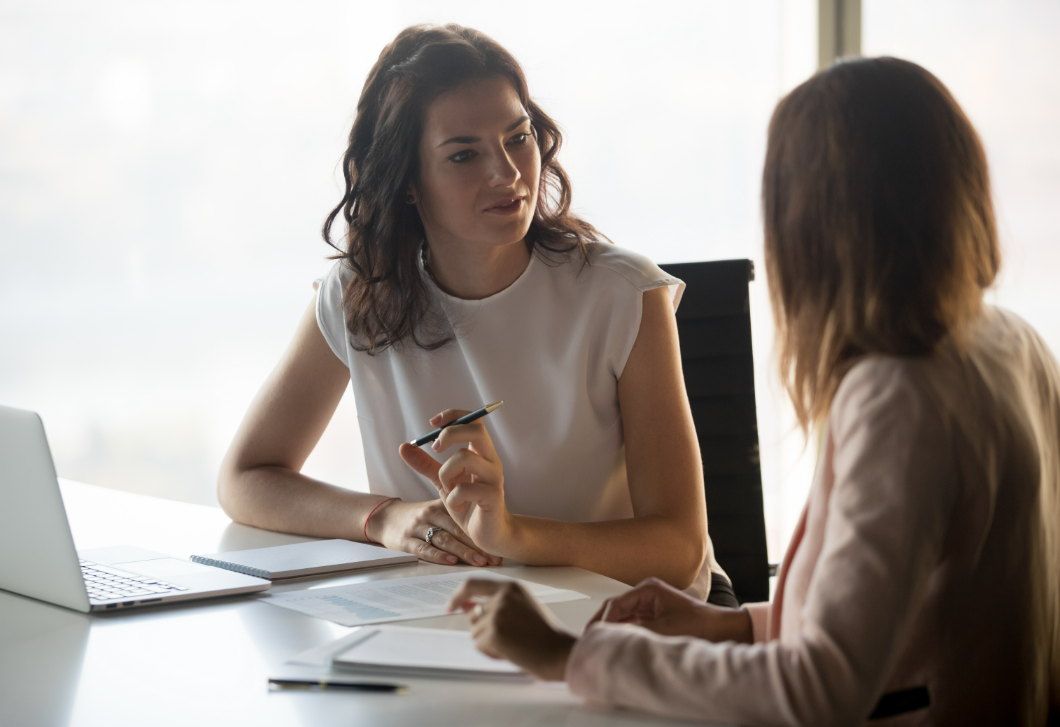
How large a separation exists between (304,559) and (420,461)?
210 mm

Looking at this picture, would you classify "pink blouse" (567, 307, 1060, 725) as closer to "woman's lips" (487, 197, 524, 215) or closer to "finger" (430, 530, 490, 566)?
"finger" (430, 530, 490, 566)

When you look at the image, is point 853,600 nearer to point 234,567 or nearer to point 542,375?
point 234,567

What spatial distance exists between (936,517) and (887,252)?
0.22 metres

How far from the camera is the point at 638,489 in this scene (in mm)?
1524

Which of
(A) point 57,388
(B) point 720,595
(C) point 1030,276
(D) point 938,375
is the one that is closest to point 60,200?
(A) point 57,388

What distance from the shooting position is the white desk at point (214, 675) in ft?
2.64

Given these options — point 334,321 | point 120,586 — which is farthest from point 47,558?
point 334,321

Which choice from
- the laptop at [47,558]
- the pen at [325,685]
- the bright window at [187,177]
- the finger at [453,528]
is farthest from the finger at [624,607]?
the bright window at [187,177]

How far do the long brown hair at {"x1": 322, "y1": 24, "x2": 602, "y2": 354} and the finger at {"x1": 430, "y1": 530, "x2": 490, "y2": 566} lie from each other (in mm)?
449

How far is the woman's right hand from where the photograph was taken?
4.42 ft

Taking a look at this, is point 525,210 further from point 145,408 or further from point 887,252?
point 145,408

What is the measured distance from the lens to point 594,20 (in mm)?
3242

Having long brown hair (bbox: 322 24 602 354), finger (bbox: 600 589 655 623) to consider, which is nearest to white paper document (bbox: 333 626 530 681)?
finger (bbox: 600 589 655 623)

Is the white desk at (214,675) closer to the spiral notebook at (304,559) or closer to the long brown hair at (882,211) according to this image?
the spiral notebook at (304,559)
